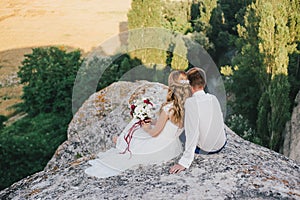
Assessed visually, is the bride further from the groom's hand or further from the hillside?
the hillside

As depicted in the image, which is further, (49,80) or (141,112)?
(49,80)

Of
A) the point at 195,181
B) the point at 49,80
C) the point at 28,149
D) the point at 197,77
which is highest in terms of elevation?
the point at 197,77

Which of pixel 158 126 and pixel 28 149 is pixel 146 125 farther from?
pixel 28 149

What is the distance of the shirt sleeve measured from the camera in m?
4.61

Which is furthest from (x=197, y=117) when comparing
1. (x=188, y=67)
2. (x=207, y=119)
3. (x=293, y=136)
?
(x=188, y=67)

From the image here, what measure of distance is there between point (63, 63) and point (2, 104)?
535 centimetres

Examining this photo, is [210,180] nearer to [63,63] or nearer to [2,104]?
[63,63]

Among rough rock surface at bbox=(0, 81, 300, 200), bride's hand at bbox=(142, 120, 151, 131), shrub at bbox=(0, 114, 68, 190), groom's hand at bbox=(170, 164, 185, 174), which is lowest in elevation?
shrub at bbox=(0, 114, 68, 190)

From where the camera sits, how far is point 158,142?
532cm

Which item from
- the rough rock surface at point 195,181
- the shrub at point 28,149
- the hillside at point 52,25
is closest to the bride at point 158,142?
the rough rock surface at point 195,181

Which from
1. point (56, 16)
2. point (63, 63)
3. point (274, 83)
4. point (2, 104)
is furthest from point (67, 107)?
point (56, 16)

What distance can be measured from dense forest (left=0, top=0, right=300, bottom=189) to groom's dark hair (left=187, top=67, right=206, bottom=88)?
27.1 ft

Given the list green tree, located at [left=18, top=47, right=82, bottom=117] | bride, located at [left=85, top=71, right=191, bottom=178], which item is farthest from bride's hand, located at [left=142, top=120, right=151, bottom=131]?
green tree, located at [left=18, top=47, right=82, bottom=117]

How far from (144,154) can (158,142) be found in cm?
26
